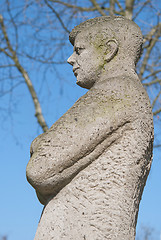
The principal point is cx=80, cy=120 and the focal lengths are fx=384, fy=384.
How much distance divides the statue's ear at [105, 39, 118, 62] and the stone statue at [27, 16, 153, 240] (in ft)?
0.68

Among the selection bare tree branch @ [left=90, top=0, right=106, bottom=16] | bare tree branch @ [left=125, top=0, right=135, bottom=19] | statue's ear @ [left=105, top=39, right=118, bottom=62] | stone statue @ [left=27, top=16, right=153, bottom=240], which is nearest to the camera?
stone statue @ [left=27, top=16, right=153, bottom=240]

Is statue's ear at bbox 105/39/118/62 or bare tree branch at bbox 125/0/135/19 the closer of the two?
statue's ear at bbox 105/39/118/62

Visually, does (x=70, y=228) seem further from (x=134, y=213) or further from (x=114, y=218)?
(x=134, y=213)

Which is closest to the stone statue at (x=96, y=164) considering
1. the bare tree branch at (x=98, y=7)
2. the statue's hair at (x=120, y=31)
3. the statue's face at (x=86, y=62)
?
the statue's face at (x=86, y=62)

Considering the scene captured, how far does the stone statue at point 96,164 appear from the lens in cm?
221

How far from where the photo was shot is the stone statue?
7.25 feet

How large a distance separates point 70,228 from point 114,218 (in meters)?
0.26

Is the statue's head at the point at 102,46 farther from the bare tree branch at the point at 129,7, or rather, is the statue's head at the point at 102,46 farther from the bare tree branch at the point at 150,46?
the bare tree branch at the point at 150,46

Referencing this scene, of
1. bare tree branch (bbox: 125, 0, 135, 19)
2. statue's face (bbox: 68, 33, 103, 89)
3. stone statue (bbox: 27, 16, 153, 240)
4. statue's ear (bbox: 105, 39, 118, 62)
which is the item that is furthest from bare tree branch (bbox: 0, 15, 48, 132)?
stone statue (bbox: 27, 16, 153, 240)

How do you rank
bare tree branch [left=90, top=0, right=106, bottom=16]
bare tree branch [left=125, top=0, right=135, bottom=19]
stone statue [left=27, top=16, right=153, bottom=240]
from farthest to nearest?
bare tree branch [left=90, top=0, right=106, bottom=16]
bare tree branch [left=125, top=0, right=135, bottom=19]
stone statue [left=27, top=16, right=153, bottom=240]

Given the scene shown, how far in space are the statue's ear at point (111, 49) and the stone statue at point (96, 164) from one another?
0.21m

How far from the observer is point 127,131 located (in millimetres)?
2375

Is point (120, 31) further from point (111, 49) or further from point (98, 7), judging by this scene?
point (98, 7)

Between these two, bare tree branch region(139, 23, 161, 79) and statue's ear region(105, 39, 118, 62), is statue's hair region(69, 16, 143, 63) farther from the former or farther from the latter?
bare tree branch region(139, 23, 161, 79)
